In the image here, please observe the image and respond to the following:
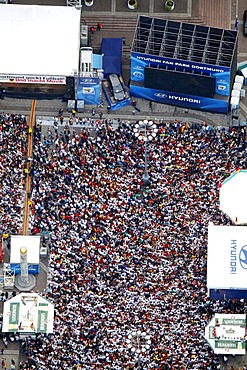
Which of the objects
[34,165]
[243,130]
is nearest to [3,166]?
[34,165]

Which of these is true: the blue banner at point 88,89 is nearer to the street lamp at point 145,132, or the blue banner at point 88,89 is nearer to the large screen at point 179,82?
the large screen at point 179,82

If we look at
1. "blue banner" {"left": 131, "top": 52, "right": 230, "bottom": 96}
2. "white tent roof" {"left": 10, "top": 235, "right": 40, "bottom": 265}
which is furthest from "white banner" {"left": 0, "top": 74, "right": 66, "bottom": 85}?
"white tent roof" {"left": 10, "top": 235, "right": 40, "bottom": 265}

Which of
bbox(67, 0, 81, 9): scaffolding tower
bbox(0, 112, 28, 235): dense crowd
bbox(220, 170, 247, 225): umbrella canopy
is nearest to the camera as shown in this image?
bbox(220, 170, 247, 225): umbrella canopy

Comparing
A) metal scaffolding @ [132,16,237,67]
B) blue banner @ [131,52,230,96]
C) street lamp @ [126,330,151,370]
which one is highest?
metal scaffolding @ [132,16,237,67]

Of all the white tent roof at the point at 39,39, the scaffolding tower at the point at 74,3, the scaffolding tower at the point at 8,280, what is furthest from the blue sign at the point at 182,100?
the scaffolding tower at the point at 8,280

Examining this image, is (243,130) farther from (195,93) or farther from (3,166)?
(3,166)

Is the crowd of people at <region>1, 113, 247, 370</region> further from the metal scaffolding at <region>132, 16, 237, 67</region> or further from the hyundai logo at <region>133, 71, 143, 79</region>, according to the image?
the metal scaffolding at <region>132, 16, 237, 67</region>
